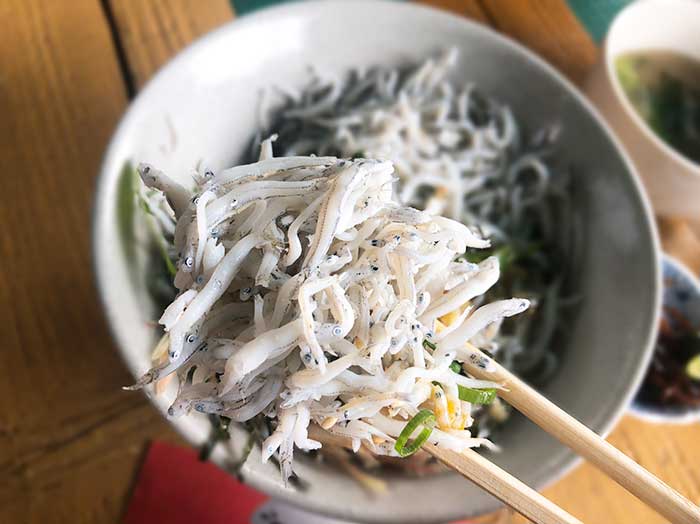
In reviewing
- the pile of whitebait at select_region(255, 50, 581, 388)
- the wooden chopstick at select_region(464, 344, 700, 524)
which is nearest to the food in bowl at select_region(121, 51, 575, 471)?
the pile of whitebait at select_region(255, 50, 581, 388)

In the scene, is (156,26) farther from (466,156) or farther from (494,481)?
(494,481)

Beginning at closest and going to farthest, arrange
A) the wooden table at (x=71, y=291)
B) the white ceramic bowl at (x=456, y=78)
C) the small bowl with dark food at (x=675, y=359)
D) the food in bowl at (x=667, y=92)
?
the white ceramic bowl at (x=456, y=78) → the wooden table at (x=71, y=291) → the small bowl with dark food at (x=675, y=359) → the food in bowl at (x=667, y=92)

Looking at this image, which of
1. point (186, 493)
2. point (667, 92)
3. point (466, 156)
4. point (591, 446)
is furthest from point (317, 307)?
point (667, 92)

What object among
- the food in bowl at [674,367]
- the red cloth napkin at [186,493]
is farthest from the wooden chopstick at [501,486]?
the food in bowl at [674,367]

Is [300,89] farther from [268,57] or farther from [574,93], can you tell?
[574,93]

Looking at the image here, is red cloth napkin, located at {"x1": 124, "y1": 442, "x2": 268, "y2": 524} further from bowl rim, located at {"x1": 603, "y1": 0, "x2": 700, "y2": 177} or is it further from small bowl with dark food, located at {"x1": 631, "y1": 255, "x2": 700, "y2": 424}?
bowl rim, located at {"x1": 603, "y1": 0, "x2": 700, "y2": 177}

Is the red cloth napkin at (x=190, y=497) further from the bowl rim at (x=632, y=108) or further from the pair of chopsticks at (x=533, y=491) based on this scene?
the bowl rim at (x=632, y=108)

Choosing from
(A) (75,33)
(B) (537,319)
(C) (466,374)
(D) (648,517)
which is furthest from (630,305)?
(A) (75,33)

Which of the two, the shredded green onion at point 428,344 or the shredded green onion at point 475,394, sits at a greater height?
the shredded green onion at point 428,344
